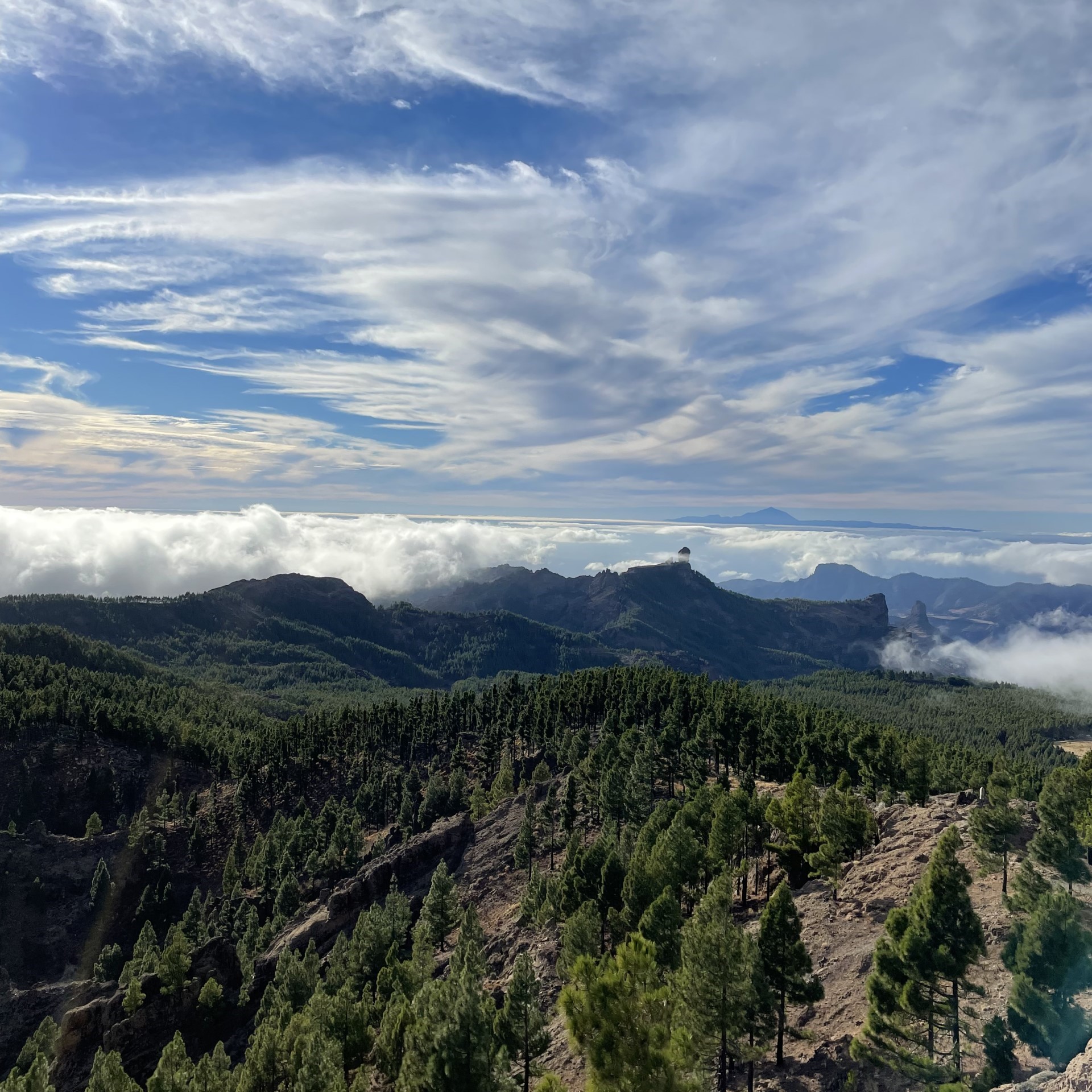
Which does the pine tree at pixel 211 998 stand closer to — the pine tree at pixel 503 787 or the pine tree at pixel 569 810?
the pine tree at pixel 569 810

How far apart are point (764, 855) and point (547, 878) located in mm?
30608

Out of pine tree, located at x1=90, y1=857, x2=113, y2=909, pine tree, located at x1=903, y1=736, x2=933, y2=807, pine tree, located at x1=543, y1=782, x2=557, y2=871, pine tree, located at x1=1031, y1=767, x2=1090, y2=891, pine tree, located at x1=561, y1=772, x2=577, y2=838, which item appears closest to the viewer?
pine tree, located at x1=1031, y1=767, x2=1090, y2=891

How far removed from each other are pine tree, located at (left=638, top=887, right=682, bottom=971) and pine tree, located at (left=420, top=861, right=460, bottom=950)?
130 feet

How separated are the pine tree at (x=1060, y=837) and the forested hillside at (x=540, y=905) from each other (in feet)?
0.80

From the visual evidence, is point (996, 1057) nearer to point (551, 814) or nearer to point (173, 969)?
point (551, 814)

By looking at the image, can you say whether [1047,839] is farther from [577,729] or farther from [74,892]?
[74,892]

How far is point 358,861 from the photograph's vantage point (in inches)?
5295

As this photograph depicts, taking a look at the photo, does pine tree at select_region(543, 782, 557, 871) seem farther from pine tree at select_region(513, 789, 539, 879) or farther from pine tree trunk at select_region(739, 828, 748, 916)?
pine tree trunk at select_region(739, 828, 748, 916)

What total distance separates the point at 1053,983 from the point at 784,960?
15.4m

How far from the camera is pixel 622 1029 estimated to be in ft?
109

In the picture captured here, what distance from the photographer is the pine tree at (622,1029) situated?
32375mm

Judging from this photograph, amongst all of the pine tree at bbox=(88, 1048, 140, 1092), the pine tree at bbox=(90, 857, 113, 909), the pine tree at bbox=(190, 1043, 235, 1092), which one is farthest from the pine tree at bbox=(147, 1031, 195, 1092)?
the pine tree at bbox=(90, 857, 113, 909)

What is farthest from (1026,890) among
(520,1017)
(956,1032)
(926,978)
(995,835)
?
(520,1017)

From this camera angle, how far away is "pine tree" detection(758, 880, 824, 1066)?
4381 cm
